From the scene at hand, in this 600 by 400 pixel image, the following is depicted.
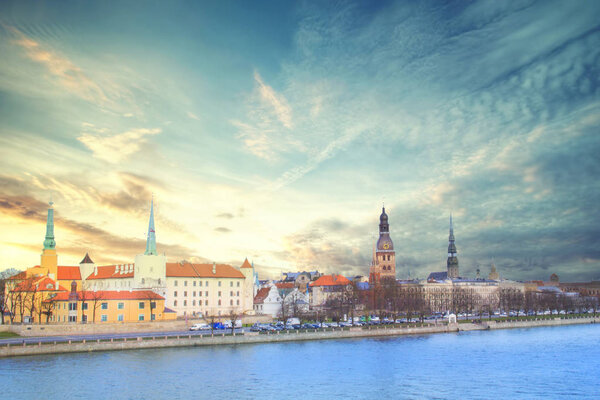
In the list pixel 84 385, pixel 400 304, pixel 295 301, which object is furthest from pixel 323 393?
pixel 400 304

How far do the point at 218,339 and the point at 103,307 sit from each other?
2309 centimetres

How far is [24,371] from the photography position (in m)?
50.8

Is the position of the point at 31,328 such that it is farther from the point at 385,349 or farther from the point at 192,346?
the point at 385,349

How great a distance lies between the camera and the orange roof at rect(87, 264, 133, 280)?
4405 inches

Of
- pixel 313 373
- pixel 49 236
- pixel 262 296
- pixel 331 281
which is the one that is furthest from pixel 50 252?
pixel 331 281

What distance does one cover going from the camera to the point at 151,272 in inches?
4309

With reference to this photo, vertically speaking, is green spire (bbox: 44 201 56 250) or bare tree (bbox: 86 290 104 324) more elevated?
green spire (bbox: 44 201 56 250)

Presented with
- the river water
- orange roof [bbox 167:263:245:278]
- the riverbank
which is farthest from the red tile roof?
the river water

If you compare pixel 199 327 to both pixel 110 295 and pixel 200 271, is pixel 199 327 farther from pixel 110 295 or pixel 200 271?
pixel 200 271

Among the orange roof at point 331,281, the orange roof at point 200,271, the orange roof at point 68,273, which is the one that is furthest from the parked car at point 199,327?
the orange roof at point 331,281

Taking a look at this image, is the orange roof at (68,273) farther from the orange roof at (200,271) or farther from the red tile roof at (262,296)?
the red tile roof at (262,296)

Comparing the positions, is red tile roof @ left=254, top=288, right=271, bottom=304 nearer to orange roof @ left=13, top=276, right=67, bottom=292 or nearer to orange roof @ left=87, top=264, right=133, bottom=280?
orange roof @ left=87, top=264, right=133, bottom=280

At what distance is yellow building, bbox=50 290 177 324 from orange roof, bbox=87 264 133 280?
20.2m

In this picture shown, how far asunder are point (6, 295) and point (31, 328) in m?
14.8
